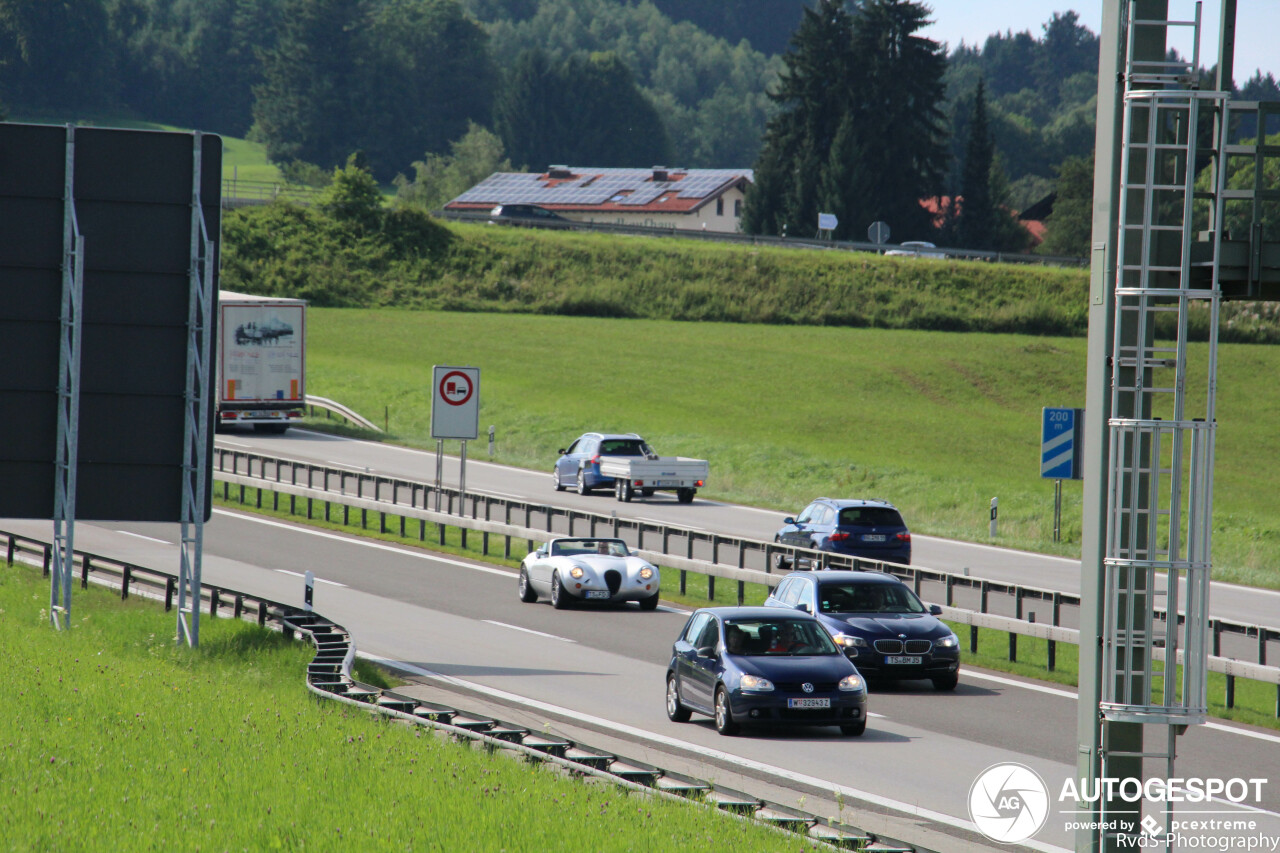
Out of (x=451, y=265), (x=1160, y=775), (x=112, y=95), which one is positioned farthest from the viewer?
(x=112, y=95)

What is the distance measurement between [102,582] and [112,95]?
158 meters

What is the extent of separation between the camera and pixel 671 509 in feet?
129

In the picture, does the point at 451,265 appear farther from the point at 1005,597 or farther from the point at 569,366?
the point at 1005,597

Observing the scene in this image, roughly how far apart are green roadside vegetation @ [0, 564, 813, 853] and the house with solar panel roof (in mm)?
105639

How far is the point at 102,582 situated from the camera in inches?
957

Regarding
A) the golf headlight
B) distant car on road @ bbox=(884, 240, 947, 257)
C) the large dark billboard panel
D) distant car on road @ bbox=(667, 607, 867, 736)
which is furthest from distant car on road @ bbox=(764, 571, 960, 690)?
distant car on road @ bbox=(884, 240, 947, 257)

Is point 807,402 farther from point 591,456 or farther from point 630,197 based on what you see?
point 630,197

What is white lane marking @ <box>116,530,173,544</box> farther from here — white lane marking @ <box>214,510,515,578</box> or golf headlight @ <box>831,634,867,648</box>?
golf headlight @ <box>831,634,867,648</box>

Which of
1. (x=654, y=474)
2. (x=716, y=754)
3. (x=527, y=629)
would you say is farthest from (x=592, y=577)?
(x=654, y=474)

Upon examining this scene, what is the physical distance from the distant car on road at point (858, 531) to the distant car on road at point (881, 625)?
928 cm

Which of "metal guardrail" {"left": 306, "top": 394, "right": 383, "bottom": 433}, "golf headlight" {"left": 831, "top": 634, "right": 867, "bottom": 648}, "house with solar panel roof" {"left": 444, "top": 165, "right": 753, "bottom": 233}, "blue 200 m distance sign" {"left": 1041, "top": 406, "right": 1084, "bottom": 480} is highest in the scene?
"house with solar panel roof" {"left": 444, "top": 165, "right": 753, "bottom": 233}

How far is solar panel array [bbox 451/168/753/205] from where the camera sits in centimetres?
12225

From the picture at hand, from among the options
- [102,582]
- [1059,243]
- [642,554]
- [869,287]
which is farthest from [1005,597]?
[1059,243]

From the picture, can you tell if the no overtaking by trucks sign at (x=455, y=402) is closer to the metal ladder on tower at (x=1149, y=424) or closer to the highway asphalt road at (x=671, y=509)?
the highway asphalt road at (x=671, y=509)
